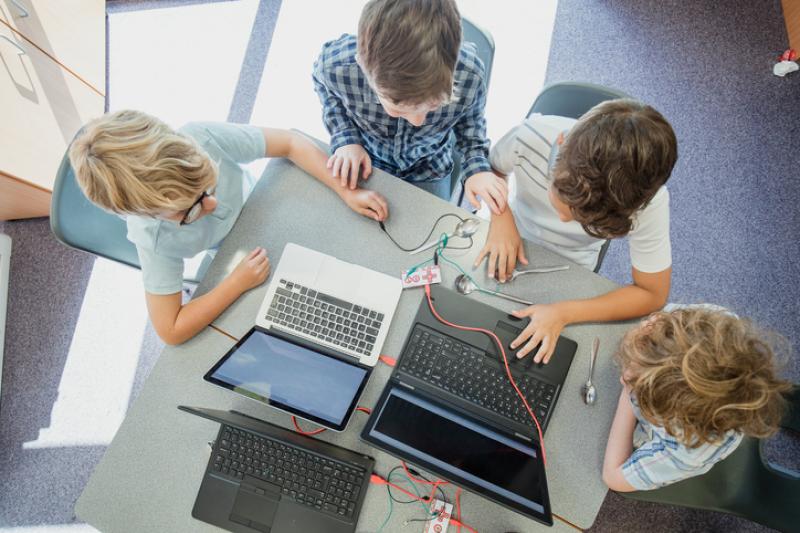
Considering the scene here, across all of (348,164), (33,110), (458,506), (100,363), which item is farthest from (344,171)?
(100,363)

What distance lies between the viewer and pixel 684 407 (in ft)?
2.94

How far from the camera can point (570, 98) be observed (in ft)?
4.27

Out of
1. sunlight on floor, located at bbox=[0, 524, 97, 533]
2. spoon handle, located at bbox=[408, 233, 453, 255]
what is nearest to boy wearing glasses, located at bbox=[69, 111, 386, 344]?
spoon handle, located at bbox=[408, 233, 453, 255]

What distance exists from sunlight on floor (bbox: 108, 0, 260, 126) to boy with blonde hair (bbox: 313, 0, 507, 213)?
104 cm

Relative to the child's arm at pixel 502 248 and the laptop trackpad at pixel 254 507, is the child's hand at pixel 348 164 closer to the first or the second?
the child's arm at pixel 502 248

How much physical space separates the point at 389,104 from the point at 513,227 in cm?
40

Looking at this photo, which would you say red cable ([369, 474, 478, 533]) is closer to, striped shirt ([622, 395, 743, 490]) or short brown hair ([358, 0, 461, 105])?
striped shirt ([622, 395, 743, 490])

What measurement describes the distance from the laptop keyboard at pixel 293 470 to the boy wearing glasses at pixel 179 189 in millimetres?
273

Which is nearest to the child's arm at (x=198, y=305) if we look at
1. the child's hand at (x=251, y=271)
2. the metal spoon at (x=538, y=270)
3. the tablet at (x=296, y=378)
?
the child's hand at (x=251, y=271)

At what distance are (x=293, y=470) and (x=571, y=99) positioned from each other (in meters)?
1.13

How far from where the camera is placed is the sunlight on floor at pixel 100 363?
1.74 metres

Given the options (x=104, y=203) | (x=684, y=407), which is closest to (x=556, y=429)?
(x=684, y=407)

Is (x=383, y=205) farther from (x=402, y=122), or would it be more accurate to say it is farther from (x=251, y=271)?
(x=251, y=271)

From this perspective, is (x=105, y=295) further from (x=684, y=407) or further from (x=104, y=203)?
(x=684, y=407)
